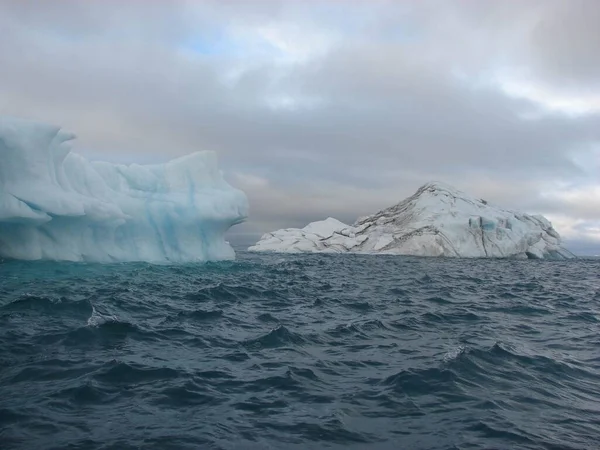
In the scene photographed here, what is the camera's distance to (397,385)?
20.2 ft

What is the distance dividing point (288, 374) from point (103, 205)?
52.1 feet

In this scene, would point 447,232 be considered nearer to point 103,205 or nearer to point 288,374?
point 103,205

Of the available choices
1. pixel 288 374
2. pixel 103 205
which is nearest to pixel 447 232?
pixel 103 205

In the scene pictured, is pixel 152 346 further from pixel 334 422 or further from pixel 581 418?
pixel 581 418

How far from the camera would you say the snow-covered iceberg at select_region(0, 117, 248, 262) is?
A: 58.4 ft

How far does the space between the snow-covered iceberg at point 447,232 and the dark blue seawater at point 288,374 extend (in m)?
29.8

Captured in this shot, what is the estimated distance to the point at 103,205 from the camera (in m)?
20.0

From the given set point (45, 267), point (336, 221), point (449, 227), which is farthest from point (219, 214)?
point (336, 221)

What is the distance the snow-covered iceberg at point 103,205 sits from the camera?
17.8 m

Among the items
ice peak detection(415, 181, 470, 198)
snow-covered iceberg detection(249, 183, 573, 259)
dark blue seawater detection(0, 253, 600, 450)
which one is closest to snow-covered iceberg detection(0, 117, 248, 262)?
dark blue seawater detection(0, 253, 600, 450)

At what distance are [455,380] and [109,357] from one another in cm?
466

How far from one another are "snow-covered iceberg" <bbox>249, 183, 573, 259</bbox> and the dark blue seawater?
97.7ft

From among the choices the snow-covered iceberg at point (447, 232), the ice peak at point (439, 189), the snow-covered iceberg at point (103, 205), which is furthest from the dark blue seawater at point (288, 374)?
the ice peak at point (439, 189)

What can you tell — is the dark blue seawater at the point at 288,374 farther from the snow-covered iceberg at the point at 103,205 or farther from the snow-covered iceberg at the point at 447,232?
the snow-covered iceberg at the point at 447,232
